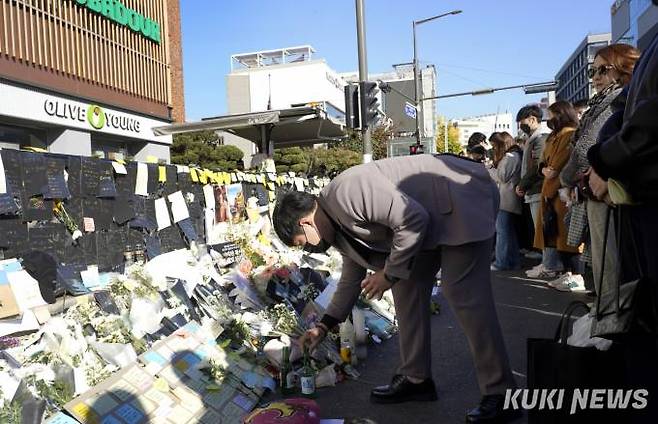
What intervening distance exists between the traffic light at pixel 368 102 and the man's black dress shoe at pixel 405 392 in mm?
7614

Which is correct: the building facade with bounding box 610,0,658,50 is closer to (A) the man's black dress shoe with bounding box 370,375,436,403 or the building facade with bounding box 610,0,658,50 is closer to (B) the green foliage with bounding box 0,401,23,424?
(A) the man's black dress shoe with bounding box 370,375,436,403

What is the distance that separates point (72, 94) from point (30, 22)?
183 cm

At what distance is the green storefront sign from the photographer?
14.1 meters

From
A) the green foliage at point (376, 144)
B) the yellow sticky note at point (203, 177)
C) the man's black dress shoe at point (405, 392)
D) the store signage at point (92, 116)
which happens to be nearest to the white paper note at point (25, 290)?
the man's black dress shoe at point (405, 392)

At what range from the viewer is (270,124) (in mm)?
13453

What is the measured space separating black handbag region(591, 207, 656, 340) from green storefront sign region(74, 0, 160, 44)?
14.7 metres

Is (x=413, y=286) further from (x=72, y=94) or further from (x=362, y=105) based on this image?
(x=72, y=94)

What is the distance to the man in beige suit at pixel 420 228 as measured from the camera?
2457mm

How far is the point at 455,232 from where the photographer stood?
2.61 meters

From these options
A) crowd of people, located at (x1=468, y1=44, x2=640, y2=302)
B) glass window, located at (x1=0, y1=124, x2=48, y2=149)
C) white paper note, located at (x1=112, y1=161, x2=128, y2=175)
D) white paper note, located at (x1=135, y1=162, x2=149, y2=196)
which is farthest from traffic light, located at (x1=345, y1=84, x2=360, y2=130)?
glass window, located at (x1=0, y1=124, x2=48, y2=149)

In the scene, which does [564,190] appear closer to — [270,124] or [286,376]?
[286,376]

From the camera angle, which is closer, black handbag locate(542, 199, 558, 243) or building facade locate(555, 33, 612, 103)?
black handbag locate(542, 199, 558, 243)

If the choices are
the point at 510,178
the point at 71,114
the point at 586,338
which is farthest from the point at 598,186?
the point at 71,114

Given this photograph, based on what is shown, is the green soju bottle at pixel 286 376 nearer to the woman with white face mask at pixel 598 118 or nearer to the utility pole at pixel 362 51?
the woman with white face mask at pixel 598 118
